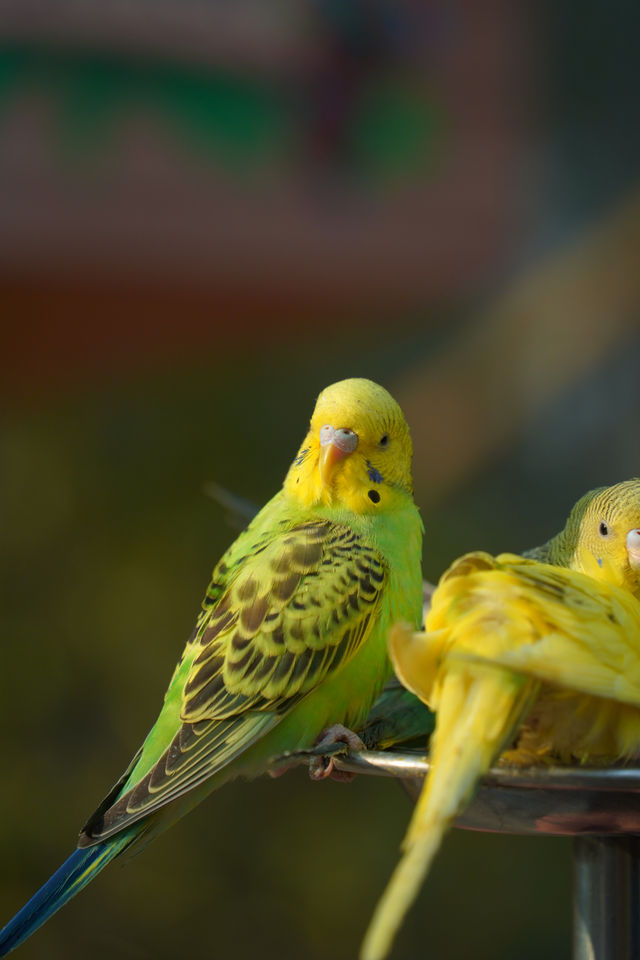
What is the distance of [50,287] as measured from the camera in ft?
14.1

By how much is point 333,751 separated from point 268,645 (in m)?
0.29

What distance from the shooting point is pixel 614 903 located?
3.79 feet

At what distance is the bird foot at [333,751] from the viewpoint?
120 cm

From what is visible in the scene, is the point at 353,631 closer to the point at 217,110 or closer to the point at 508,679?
the point at 508,679

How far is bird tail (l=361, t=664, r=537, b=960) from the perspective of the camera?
0.75m

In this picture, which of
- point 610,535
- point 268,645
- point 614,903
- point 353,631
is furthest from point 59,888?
point 610,535

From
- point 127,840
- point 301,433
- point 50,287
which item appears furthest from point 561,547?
point 50,287

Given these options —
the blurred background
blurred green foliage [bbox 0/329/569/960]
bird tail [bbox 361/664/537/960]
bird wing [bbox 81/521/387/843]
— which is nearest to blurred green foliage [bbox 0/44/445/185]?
the blurred background

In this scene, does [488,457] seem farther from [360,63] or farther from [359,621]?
[359,621]

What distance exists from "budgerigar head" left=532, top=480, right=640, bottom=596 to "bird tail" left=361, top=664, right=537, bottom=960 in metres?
0.45

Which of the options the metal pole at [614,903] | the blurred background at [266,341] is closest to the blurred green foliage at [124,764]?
the blurred background at [266,341]

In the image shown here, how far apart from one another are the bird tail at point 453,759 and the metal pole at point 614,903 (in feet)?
1.35

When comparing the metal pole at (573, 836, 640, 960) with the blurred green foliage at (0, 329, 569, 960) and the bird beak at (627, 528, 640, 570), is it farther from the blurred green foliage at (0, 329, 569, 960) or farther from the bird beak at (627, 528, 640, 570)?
the blurred green foliage at (0, 329, 569, 960)

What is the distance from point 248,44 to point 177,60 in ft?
1.12
